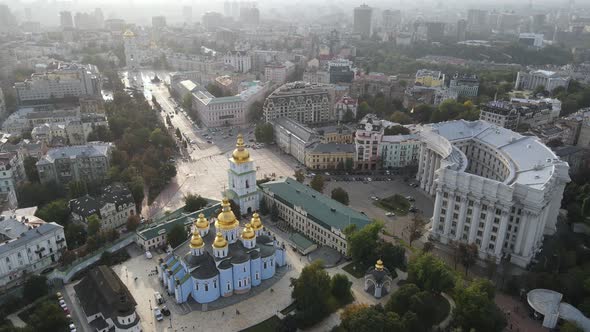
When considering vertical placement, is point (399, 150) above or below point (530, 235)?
below

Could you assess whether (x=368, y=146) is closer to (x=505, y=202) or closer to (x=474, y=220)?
(x=474, y=220)

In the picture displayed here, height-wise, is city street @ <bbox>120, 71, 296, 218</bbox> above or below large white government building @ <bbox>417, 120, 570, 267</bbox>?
below

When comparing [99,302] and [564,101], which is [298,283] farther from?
[564,101]

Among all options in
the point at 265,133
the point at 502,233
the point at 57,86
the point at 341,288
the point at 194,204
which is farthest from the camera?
the point at 57,86

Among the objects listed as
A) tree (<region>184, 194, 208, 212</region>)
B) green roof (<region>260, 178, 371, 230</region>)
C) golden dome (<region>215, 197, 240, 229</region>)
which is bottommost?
tree (<region>184, 194, 208, 212</region>)

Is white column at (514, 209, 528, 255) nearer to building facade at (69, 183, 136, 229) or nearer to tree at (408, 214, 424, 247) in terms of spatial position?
tree at (408, 214, 424, 247)

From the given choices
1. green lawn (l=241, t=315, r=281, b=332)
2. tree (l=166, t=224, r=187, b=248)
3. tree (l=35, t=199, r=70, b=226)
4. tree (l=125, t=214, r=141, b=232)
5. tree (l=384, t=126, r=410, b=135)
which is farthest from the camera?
tree (l=384, t=126, r=410, b=135)

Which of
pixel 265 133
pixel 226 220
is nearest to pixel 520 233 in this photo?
pixel 226 220

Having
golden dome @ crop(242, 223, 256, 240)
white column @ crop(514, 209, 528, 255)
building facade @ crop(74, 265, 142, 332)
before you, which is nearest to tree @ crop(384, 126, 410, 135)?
white column @ crop(514, 209, 528, 255)
